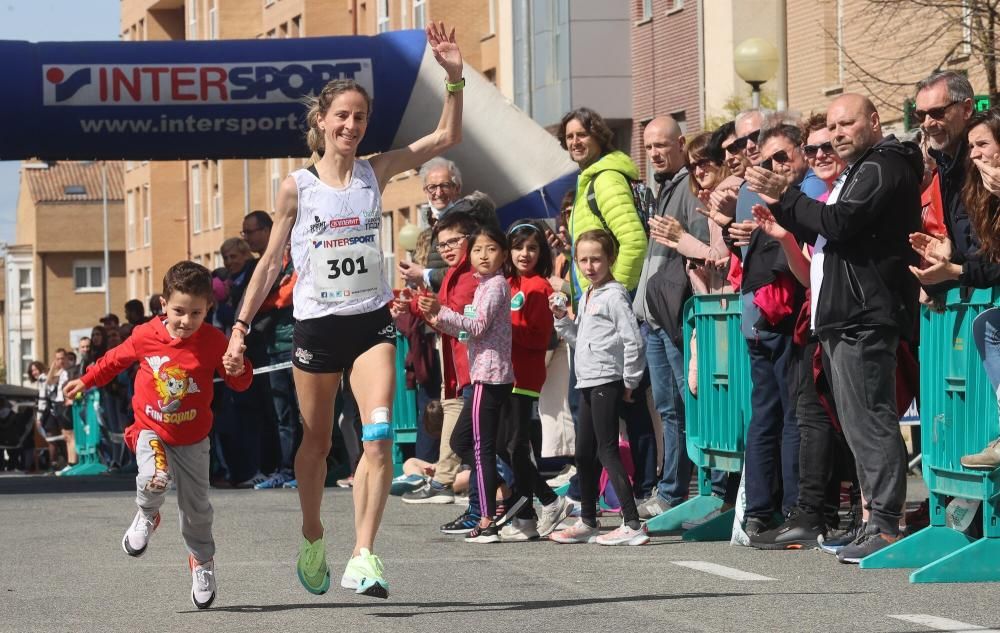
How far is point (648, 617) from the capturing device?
26.1 feet

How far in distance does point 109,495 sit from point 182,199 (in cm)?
6881

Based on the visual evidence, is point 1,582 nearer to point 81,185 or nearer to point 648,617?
point 648,617

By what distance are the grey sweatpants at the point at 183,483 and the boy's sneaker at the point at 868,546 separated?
2.91 meters

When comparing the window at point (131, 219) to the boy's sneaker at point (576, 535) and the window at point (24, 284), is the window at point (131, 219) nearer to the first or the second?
the window at point (24, 284)

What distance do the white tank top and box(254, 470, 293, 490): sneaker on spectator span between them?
8.60m

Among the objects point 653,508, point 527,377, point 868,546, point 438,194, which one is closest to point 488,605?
point 868,546

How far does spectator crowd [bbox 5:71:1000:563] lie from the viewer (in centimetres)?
965

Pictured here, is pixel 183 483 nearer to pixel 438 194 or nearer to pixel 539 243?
pixel 539 243

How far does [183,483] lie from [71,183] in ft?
354

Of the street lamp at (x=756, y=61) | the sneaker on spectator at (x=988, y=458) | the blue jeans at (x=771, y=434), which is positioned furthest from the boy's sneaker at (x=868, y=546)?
the street lamp at (x=756, y=61)

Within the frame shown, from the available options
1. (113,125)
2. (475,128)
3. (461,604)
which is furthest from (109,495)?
(461,604)

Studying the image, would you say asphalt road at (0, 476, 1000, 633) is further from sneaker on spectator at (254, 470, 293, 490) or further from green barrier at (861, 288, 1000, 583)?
sneaker on spectator at (254, 470, 293, 490)

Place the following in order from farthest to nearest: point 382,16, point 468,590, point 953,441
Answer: point 382,16 < point 953,441 < point 468,590

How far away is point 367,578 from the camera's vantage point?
815cm
